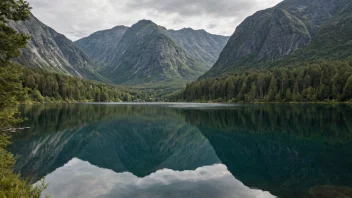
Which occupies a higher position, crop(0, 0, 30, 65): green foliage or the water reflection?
crop(0, 0, 30, 65): green foliage

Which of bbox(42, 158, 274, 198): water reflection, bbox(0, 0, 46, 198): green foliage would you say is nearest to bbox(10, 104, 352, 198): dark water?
bbox(42, 158, 274, 198): water reflection

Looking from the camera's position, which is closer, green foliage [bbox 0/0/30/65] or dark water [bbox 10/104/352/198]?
green foliage [bbox 0/0/30/65]

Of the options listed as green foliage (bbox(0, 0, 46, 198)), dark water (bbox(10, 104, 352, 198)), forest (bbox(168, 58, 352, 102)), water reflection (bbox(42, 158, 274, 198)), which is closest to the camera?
green foliage (bbox(0, 0, 46, 198))

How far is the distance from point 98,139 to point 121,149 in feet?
32.4

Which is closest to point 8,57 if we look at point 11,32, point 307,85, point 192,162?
point 11,32

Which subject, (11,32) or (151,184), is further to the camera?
(151,184)

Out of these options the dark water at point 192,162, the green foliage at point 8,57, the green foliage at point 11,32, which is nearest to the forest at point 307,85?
the dark water at point 192,162

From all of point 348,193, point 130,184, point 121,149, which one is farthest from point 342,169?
point 121,149

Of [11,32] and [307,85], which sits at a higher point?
[11,32]

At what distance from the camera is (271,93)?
588 ft

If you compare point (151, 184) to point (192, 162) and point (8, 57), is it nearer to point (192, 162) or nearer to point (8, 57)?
point (192, 162)

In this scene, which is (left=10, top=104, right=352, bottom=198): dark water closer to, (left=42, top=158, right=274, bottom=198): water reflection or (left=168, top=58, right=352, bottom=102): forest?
(left=42, top=158, right=274, bottom=198): water reflection

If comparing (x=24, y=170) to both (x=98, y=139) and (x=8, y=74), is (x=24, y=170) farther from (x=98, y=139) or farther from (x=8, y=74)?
(x=98, y=139)

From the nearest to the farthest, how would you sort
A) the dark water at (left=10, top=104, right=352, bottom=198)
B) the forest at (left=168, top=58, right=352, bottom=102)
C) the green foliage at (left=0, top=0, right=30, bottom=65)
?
1. the green foliage at (left=0, top=0, right=30, bottom=65)
2. the dark water at (left=10, top=104, right=352, bottom=198)
3. the forest at (left=168, top=58, right=352, bottom=102)
